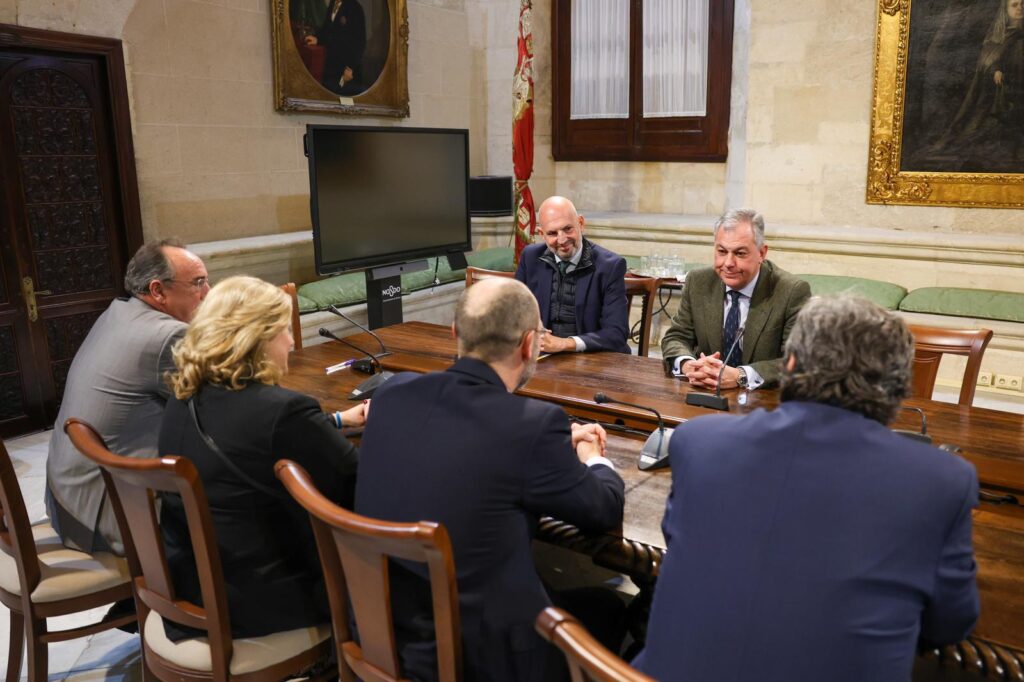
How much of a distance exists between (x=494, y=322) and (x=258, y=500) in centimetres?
61

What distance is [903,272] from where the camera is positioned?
17.4ft

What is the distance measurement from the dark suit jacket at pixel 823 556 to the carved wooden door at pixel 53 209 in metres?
4.11

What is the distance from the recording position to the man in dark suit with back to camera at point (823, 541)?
1088 millimetres

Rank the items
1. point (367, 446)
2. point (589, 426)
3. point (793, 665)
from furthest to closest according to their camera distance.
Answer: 1. point (589, 426)
2. point (367, 446)
3. point (793, 665)

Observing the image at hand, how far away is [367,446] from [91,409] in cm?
88

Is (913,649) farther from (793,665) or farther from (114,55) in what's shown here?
(114,55)

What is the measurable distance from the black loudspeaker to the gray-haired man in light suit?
502 centimetres

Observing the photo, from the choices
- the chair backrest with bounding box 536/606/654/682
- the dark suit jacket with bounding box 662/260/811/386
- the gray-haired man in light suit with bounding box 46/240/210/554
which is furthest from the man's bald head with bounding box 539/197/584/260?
the chair backrest with bounding box 536/606/654/682

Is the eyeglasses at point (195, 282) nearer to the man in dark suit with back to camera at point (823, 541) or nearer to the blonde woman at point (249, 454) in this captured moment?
the blonde woman at point (249, 454)

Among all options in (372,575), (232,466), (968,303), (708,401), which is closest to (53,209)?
(232,466)

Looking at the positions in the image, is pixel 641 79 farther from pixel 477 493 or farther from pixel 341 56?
pixel 477 493

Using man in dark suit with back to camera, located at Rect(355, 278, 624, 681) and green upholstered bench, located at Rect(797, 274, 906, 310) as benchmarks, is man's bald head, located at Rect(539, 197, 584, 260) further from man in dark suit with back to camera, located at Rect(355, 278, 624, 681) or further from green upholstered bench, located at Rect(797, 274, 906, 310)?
green upholstered bench, located at Rect(797, 274, 906, 310)

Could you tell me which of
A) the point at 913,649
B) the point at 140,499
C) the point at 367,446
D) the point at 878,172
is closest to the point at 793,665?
the point at 913,649

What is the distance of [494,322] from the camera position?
1.59 meters
